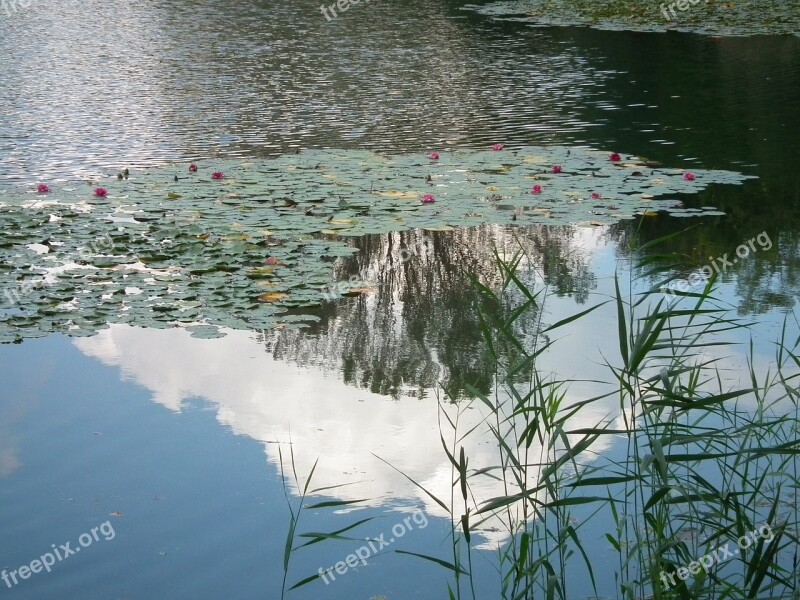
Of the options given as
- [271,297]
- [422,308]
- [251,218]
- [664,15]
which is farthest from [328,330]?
[664,15]

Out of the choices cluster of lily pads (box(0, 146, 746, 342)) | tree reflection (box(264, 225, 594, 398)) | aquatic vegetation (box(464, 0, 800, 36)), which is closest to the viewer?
tree reflection (box(264, 225, 594, 398))

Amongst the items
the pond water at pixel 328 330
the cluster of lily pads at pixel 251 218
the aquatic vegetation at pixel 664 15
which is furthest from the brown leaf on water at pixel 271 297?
the aquatic vegetation at pixel 664 15

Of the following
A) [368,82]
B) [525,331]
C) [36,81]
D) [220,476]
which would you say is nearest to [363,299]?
[525,331]

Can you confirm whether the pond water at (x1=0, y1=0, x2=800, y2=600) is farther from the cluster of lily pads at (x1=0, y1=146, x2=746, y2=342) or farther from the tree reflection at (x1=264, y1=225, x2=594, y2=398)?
the cluster of lily pads at (x1=0, y1=146, x2=746, y2=342)

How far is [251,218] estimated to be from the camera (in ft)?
20.4

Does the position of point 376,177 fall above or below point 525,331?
above

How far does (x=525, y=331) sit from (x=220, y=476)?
76.3 inches

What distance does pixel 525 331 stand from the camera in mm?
4848

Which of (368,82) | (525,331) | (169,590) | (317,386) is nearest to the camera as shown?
(169,590)

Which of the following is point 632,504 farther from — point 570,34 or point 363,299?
point 570,34

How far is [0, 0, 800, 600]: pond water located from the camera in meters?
3.06

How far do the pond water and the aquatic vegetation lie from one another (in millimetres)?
3191

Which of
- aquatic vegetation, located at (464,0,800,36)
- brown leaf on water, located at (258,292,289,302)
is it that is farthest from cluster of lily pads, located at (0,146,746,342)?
aquatic vegetation, located at (464,0,800,36)

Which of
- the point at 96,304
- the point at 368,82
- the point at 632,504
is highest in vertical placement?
the point at 368,82
